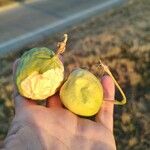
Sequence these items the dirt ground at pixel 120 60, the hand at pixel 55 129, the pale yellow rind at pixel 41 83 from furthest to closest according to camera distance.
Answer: the dirt ground at pixel 120 60
the pale yellow rind at pixel 41 83
the hand at pixel 55 129

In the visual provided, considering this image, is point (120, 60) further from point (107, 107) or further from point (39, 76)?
point (39, 76)

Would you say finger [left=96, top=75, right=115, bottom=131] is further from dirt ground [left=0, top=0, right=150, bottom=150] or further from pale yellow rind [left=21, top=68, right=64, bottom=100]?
dirt ground [left=0, top=0, right=150, bottom=150]

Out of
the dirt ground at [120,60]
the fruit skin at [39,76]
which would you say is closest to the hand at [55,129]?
the fruit skin at [39,76]

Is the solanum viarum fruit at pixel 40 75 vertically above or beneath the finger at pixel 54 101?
above

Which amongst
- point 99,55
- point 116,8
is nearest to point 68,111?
point 99,55

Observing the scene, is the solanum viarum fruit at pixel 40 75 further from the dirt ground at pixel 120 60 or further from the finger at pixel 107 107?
the dirt ground at pixel 120 60

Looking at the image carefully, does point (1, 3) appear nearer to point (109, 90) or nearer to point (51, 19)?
point (51, 19)
